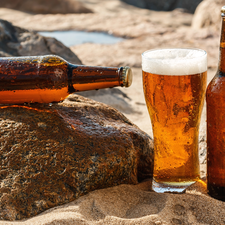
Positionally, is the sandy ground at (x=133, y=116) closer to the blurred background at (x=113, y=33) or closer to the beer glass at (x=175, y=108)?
the blurred background at (x=113, y=33)

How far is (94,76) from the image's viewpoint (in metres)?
1.83

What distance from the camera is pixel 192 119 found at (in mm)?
1761

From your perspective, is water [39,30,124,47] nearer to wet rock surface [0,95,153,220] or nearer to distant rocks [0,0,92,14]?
distant rocks [0,0,92,14]

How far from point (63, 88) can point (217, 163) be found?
92 cm

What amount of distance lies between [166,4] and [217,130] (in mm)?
14425

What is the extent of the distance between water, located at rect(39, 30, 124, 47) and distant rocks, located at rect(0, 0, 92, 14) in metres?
3.92

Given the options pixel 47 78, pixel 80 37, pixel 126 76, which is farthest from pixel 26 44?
pixel 80 37

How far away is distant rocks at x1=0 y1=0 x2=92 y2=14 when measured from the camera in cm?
1354

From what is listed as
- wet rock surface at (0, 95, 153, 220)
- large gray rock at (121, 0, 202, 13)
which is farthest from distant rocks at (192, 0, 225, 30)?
wet rock surface at (0, 95, 153, 220)

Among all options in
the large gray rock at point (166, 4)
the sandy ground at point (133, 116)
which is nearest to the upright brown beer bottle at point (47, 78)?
the sandy ground at point (133, 116)

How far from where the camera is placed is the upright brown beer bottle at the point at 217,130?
169 centimetres

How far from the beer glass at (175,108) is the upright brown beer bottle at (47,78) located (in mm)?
180

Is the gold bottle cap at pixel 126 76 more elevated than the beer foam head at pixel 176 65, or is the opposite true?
the beer foam head at pixel 176 65

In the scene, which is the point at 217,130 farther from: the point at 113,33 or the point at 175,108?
the point at 113,33
